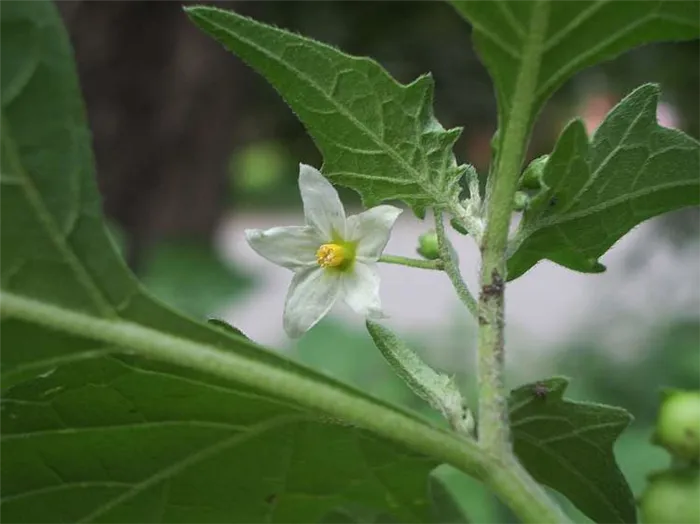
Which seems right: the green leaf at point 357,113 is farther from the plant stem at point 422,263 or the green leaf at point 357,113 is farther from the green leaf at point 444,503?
the green leaf at point 444,503

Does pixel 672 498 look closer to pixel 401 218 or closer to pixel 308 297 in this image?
pixel 308 297

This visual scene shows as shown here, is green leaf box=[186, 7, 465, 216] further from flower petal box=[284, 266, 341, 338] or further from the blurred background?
the blurred background

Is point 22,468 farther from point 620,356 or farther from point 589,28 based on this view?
point 620,356

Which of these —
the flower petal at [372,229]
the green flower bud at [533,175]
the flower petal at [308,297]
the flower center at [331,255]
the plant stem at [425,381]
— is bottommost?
the plant stem at [425,381]

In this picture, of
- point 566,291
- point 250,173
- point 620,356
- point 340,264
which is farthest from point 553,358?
point 250,173

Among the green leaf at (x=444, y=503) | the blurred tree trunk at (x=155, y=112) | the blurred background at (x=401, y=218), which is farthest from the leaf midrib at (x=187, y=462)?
the blurred tree trunk at (x=155, y=112)

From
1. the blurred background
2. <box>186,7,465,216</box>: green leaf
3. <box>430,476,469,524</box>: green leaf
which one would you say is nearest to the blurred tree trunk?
the blurred background
